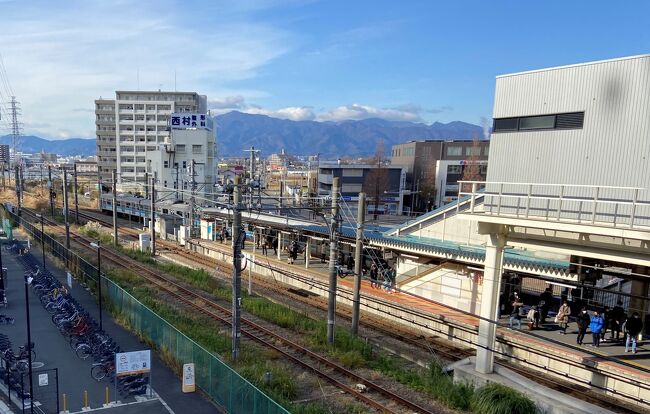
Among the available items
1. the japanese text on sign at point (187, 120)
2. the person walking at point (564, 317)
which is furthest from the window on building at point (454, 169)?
the person walking at point (564, 317)

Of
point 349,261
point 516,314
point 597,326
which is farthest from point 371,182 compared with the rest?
point 597,326

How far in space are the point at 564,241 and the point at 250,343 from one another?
1054cm

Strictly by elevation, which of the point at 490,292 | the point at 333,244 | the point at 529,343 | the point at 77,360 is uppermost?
the point at 333,244

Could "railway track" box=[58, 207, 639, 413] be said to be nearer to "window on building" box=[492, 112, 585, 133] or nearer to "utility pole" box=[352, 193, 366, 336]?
"utility pole" box=[352, 193, 366, 336]

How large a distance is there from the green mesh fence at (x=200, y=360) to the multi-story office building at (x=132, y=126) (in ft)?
207

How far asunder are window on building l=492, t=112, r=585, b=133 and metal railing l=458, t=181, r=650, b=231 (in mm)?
1620

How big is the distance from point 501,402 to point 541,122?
729cm

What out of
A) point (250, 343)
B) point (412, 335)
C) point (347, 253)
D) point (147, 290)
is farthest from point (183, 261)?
point (412, 335)

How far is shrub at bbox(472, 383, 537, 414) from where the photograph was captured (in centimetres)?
1038

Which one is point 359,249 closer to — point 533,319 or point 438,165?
point 533,319

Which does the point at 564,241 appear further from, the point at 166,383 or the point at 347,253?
the point at 347,253

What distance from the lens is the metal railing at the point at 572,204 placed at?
9.93m

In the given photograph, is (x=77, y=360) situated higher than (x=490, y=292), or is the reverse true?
(x=490, y=292)

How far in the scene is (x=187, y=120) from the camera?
6219cm
